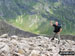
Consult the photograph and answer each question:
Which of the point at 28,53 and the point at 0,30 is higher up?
the point at 28,53

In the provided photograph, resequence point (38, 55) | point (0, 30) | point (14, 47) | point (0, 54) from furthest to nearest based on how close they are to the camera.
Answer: point (0, 30) < point (14, 47) < point (38, 55) < point (0, 54)

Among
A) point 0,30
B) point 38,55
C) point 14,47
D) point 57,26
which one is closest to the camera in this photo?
point 38,55

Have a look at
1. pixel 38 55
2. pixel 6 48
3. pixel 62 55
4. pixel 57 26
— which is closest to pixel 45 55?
pixel 38 55

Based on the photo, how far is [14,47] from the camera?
596 inches

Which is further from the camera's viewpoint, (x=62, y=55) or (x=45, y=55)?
(x=45, y=55)

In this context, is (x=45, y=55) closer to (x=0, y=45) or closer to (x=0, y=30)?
(x=0, y=45)

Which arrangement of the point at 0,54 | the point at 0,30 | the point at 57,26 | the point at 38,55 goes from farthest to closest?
the point at 0,30 → the point at 57,26 → the point at 38,55 → the point at 0,54

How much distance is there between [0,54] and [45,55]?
2946mm

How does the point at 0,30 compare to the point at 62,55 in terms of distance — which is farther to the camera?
the point at 0,30

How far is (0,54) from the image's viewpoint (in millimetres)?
13094

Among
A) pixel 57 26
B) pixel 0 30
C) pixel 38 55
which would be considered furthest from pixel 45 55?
pixel 0 30

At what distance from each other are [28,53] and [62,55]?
91.9 inches

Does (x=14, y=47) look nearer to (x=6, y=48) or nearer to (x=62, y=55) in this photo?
(x=6, y=48)

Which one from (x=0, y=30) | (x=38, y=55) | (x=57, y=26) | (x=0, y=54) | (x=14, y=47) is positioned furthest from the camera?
(x=0, y=30)
